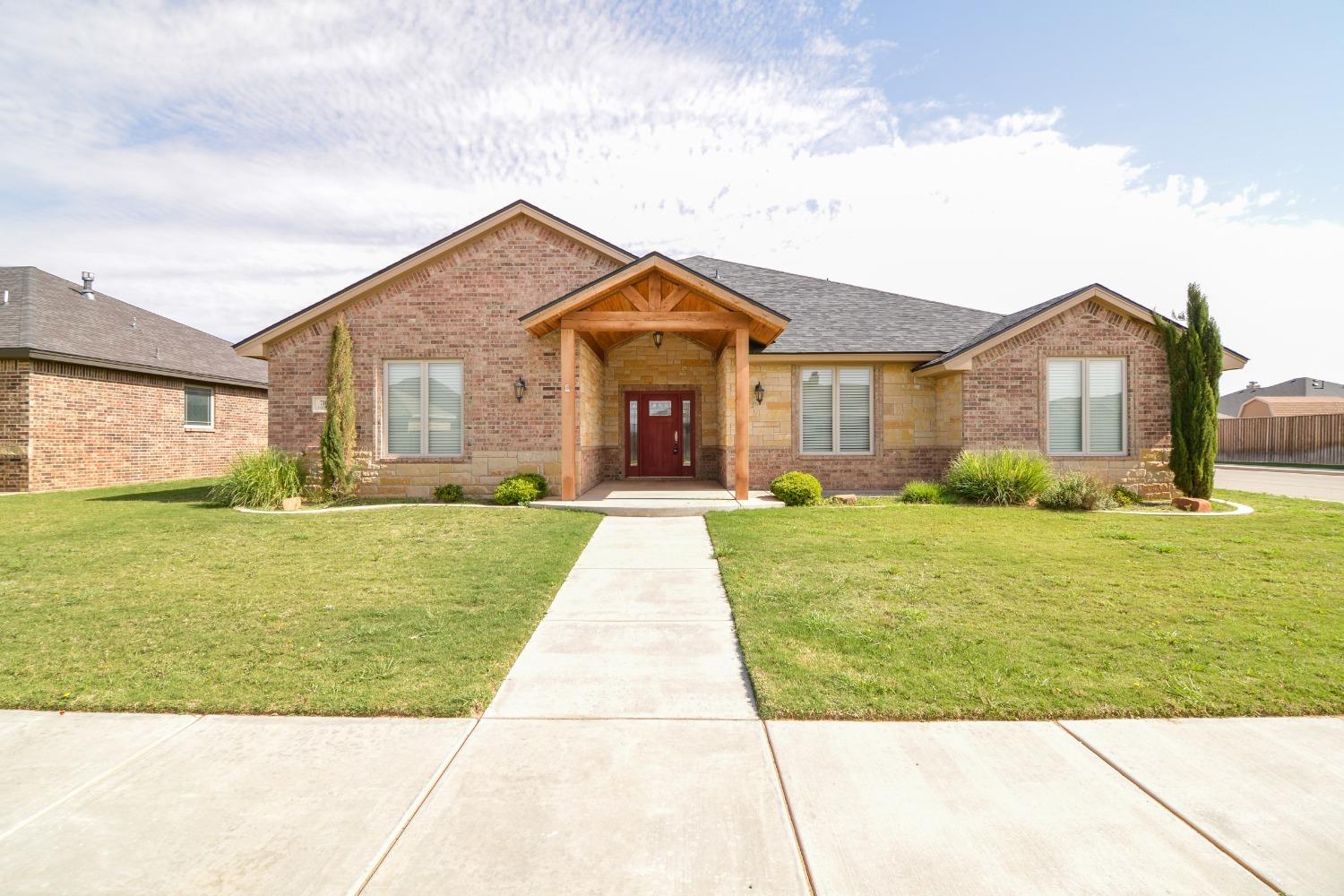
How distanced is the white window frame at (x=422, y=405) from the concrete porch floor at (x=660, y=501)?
2765 mm

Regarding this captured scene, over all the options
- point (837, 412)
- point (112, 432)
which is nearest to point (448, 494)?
point (837, 412)

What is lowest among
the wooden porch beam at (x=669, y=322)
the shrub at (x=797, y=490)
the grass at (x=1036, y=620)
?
the grass at (x=1036, y=620)

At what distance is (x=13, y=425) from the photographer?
14859 millimetres

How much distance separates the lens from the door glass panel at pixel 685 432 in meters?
16.9

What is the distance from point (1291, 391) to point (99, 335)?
267 feet

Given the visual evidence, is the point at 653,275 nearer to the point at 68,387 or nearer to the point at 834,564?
the point at 834,564

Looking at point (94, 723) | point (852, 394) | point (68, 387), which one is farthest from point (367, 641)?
point (68, 387)

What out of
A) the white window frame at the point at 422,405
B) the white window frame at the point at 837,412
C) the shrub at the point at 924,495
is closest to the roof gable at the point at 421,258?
the white window frame at the point at 422,405

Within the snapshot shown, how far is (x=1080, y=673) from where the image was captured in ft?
13.4

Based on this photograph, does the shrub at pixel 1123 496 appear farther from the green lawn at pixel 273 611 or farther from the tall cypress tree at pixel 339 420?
the tall cypress tree at pixel 339 420

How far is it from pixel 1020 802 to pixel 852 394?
12.6m

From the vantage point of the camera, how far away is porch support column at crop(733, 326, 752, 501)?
11789 millimetres

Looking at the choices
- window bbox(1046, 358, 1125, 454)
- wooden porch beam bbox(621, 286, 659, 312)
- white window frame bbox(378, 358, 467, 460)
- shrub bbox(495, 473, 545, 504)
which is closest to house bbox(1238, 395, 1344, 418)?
window bbox(1046, 358, 1125, 454)

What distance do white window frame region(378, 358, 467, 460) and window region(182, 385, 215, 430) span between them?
995 centimetres
